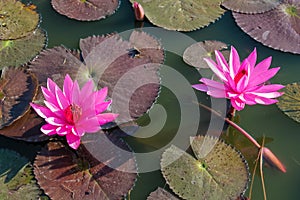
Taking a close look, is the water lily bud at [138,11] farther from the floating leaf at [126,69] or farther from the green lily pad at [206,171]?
the green lily pad at [206,171]

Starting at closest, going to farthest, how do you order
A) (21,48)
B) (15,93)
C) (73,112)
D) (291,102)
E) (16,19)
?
(73,112) < (15,93) < (291,102) < (21,48) < (16,19)

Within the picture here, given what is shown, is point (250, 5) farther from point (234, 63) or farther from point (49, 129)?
point (49, 129)

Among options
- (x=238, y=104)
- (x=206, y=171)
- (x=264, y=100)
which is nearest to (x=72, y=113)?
(x=206, y=171)

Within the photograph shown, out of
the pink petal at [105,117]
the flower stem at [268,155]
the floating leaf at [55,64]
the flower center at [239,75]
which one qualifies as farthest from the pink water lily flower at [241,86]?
the floating leaf at [55,64]

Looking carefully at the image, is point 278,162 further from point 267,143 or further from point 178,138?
point 178,138

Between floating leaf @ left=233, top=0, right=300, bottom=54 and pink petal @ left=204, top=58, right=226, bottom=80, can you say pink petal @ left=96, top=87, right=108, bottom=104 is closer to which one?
pink petal @ left=204, top=58, right=226, bottom=80

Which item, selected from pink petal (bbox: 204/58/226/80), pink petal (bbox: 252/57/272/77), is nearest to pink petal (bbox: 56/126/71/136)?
pink petal (bbox: 204/58/226/80)
